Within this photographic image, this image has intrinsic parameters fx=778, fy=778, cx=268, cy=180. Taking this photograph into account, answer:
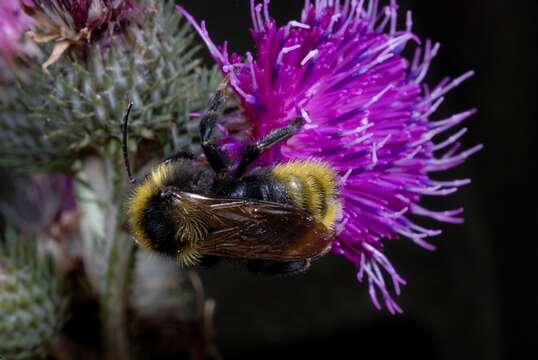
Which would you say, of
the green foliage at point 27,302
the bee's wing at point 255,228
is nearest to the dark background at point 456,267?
the green foliage at point 27,302

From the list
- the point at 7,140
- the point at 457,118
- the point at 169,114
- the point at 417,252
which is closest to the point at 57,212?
the point at 7,140

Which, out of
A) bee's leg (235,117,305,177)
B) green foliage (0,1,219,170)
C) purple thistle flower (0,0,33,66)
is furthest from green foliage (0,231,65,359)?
bee's leg (235,117,305,177)

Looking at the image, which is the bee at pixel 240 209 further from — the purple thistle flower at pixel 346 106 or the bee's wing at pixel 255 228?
the purple thistle flower at pixel 346 106

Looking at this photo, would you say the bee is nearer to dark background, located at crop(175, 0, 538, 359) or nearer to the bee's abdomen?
the bee's abdomen

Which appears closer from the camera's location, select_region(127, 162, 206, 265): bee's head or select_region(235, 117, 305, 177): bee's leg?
select_region(127, 162, 206, 265): bee's head

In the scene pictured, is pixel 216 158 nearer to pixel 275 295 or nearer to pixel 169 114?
pixel 169 114

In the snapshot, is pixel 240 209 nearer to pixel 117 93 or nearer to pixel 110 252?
pixel 117 93

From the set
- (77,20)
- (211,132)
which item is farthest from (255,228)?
(77,20)
